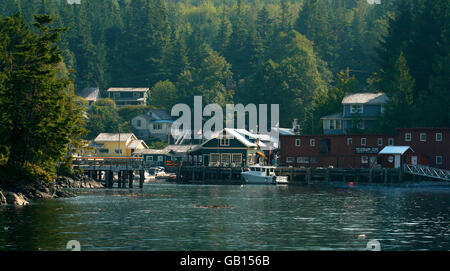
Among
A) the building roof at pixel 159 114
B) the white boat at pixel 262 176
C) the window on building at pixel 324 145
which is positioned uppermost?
the building roof at pixel 159 114

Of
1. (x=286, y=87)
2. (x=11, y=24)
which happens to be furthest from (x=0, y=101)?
(x=286, y=87)

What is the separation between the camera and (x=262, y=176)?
360 ft

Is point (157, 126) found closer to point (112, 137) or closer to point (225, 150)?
point (112, 137)

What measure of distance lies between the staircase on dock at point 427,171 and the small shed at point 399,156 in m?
2.16

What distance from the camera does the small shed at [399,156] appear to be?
103 metres

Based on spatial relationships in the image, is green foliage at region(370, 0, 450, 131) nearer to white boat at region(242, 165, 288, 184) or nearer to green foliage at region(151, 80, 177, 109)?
white boat at region(242, 165, 288, 184)

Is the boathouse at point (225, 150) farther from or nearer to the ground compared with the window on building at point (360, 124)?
nearer to the ground

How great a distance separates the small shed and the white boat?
48.9ft

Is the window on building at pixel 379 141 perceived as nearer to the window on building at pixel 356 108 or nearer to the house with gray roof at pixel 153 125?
the window on building at pixel 356 108

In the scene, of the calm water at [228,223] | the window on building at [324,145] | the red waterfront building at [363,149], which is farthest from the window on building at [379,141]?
the calm water at [228,223]

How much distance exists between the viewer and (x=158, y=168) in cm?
13988

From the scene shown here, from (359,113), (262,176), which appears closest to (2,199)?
(262,176)

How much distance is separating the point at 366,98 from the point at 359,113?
281 centimetres

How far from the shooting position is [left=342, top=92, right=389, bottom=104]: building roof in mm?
120562
